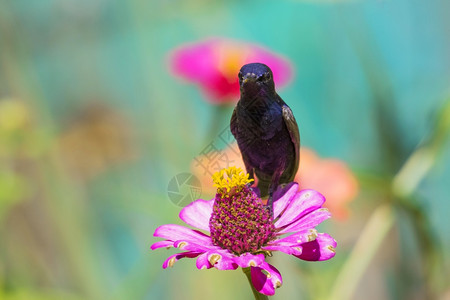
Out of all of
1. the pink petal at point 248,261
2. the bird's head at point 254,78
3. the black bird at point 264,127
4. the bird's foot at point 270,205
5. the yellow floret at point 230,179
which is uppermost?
the bird's head at point 254,78

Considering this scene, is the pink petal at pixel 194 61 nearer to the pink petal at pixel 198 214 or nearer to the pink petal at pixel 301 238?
the pink petal at pixel 198 214

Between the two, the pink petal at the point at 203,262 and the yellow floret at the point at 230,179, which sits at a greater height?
the yellow floret at the point at 230,179

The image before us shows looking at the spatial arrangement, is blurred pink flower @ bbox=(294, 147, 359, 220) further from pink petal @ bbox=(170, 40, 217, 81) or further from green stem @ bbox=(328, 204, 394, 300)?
pink petal @ bbox=(170, 40, 217, 81)

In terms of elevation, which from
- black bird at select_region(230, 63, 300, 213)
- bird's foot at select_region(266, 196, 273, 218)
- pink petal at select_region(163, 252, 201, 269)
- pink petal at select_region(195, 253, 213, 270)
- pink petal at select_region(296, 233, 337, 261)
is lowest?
pink petal at select_region(163, 252, 201, 269)

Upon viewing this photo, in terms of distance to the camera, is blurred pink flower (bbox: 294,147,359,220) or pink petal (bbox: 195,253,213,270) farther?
blurred pink flower (bbox: 294,147,359,220)

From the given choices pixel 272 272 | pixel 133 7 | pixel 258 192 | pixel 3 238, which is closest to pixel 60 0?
pixel 133 7

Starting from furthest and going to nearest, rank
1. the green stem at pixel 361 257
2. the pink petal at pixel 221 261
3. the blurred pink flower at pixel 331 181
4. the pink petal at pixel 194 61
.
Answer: the pink petal at pixel 194 61 < the blurred pink flower at pixel 331 181 < the green stem at pixel 361 257 < the pink petal at pixel 221 261

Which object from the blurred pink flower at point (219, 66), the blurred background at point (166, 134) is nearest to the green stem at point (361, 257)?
the blurred background at point (166, 134)

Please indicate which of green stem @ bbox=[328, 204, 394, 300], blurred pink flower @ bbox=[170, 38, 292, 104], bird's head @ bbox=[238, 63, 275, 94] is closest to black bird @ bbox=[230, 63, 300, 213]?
bird's head @ bbox=[238, 63, 275, 94]
